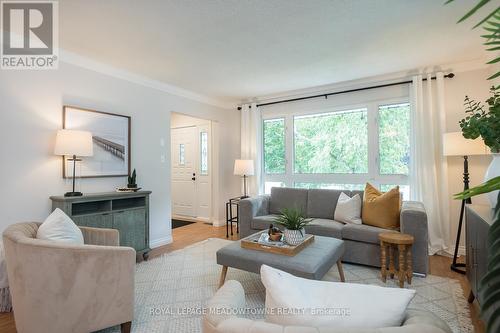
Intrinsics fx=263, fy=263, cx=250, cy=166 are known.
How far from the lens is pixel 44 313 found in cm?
159

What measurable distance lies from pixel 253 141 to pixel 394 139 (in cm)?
229

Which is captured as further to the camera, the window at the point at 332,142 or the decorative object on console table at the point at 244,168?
the decorative object on console table at the point at 244,168

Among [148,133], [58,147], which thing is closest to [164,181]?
[148,133]

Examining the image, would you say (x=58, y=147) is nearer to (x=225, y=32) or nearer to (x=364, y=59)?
(x=225, y=32)

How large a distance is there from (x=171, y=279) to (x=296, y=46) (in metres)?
2.78

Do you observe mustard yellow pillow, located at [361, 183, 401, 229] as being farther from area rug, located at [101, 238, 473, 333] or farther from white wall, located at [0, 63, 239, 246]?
white wall, located at [0, 63, 239, 246]

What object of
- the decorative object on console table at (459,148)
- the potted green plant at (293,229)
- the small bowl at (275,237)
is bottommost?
the small bowl at (275,237)

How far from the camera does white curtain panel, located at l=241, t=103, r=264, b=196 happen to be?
4.85m

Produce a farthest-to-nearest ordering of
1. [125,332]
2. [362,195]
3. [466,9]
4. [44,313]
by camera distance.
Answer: [362,195]
[466,9]
[125,332]
[44,313]

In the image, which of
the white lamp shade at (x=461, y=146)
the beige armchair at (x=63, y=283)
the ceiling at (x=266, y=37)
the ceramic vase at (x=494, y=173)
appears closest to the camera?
the beige armchair at (x=63, y=283)

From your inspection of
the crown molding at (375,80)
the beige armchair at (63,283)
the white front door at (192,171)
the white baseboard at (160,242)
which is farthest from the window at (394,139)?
the beige armchair at (63,283)

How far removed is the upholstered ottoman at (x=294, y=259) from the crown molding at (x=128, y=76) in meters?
2.64

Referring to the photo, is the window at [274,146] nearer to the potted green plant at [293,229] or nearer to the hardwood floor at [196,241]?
the hardwood floor at [196,241]

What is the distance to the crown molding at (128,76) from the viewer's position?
2.93 metres
